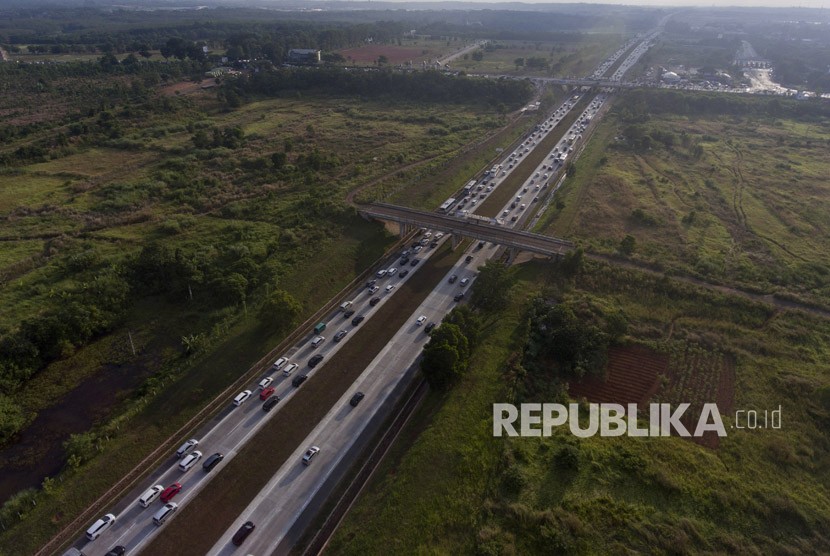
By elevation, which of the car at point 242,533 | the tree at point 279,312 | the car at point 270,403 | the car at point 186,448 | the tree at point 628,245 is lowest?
the car at point 242,533

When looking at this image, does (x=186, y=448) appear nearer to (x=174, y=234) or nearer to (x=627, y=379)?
(x=627, y=379)

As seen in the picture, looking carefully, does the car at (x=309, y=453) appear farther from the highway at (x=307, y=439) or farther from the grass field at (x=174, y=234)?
the grass field at (x=174, y=234)

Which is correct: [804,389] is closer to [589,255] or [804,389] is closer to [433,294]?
[589,255]

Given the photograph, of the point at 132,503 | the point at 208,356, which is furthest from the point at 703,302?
the point at 132,503

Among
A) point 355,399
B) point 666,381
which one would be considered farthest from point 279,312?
point 666,381

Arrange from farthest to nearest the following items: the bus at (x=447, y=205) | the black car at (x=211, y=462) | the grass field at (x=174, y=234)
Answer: the bus at (x=447, y=205) → the grass field at (x=174, y=234) → the black car at (x=211, y=462)

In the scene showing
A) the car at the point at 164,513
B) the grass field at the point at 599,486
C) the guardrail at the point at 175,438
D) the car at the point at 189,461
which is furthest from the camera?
the car at the point at 189,461

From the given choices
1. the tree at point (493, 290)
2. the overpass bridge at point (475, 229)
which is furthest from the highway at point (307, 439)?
the tree at point (493, 290)

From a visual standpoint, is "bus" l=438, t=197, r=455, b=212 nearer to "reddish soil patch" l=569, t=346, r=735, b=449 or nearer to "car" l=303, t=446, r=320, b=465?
"reddish soil patch" l=569, t=346, r=735, b=449
